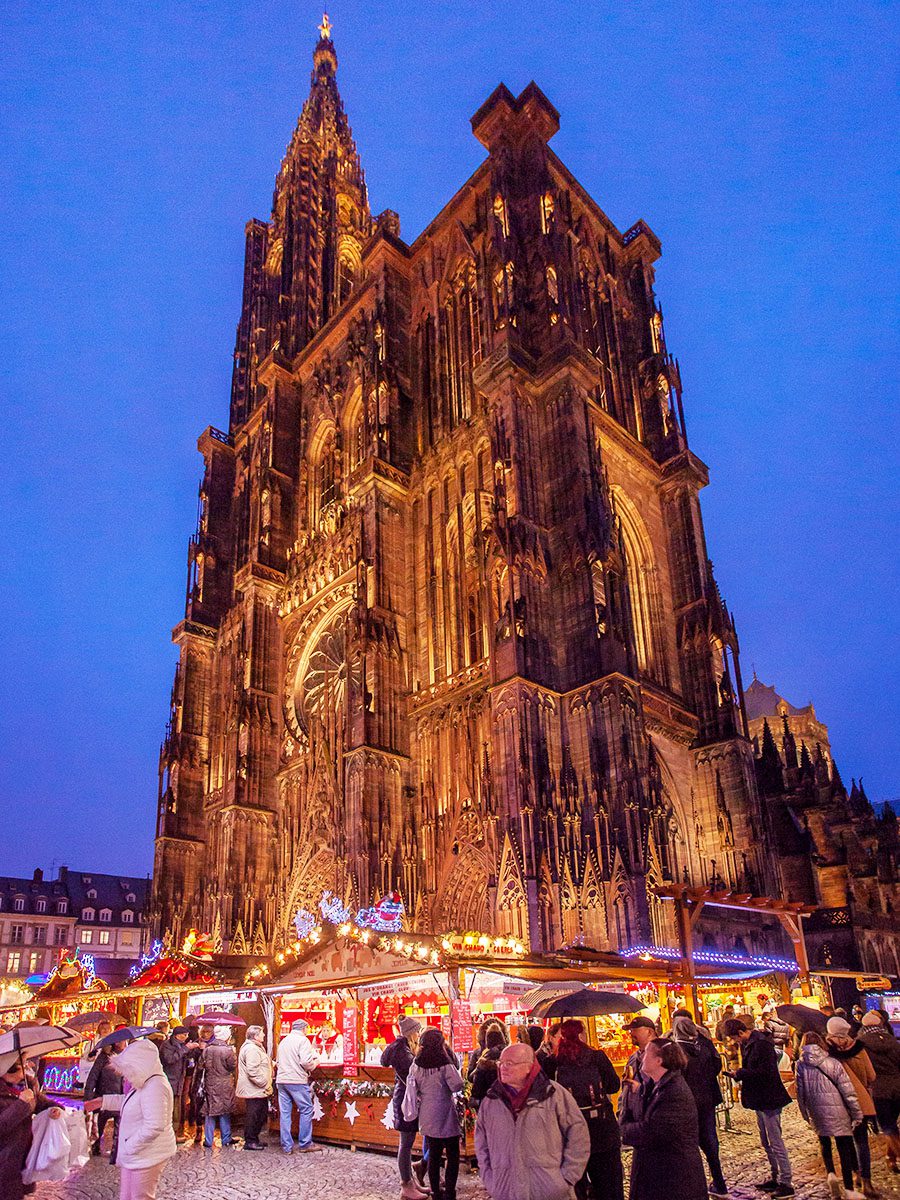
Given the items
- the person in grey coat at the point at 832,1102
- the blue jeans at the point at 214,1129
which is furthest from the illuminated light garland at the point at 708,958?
the person in grey coat at the point at 832,1102

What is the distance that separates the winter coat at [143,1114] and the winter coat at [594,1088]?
3.26 m

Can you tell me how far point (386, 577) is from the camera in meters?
32.5

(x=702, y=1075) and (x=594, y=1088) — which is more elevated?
(x=594, y=1088)

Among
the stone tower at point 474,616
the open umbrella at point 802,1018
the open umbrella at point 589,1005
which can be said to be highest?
the stone tower at point 474,616

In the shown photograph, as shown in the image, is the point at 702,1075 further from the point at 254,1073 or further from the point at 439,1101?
the point at 254,1073

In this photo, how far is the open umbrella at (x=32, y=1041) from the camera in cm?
765

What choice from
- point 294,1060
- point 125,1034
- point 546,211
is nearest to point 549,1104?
point 294,1060

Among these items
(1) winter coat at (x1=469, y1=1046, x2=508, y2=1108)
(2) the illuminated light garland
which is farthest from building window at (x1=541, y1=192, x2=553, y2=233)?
(1) winter coat at (x1=469, y1=1046, x2=508, y2=1108)

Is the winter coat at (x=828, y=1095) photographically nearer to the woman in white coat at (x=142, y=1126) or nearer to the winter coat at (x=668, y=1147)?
the winter coat at (x=668, y=1147)

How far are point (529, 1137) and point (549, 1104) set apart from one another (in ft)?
0.72

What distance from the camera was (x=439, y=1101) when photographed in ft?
30.6

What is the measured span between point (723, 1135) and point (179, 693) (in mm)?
32328

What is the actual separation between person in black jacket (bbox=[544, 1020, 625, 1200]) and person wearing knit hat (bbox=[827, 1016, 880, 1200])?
305 cm

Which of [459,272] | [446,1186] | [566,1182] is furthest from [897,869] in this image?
[566,1182]
